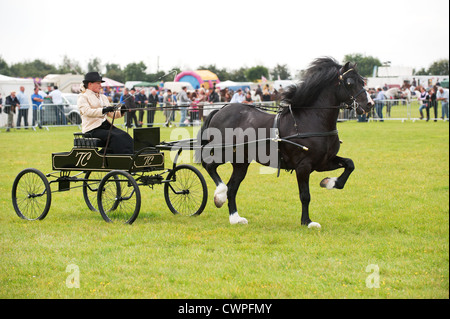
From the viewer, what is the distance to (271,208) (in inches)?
384

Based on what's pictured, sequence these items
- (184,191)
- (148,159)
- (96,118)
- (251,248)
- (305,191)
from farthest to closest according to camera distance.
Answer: (184,191)
(96,118)
(148,159)
(305,191)
(251,248)

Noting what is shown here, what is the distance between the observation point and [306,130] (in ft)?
27.0

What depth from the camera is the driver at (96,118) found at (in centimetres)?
880

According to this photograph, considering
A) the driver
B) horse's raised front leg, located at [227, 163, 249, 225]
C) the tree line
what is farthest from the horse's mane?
the tree line

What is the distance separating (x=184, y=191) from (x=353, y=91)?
3028 millimetres

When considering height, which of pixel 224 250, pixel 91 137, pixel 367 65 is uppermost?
pixel 367 65

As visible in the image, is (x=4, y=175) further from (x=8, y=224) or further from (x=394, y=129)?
(x=394, y=129)

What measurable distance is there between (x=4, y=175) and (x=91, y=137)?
5677mm

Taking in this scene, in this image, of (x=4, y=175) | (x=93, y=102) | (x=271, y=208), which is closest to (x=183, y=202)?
(x=271, y=208)

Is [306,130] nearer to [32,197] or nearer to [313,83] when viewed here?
[313,83]

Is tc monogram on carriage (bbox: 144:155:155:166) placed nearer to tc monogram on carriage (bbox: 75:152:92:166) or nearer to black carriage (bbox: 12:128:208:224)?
black carriage (bbox: 12:128:208:224)

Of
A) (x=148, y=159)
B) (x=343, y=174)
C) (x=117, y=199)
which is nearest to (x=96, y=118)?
(x=148, y=159)

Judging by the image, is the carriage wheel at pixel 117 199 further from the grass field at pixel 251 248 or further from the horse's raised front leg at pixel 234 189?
the horse's raised front leg at pixel 234 189

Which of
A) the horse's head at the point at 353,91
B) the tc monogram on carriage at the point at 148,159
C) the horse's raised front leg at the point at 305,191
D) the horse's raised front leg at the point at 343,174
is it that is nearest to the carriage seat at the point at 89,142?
the tc monogram on carriage at the point at 148,159
